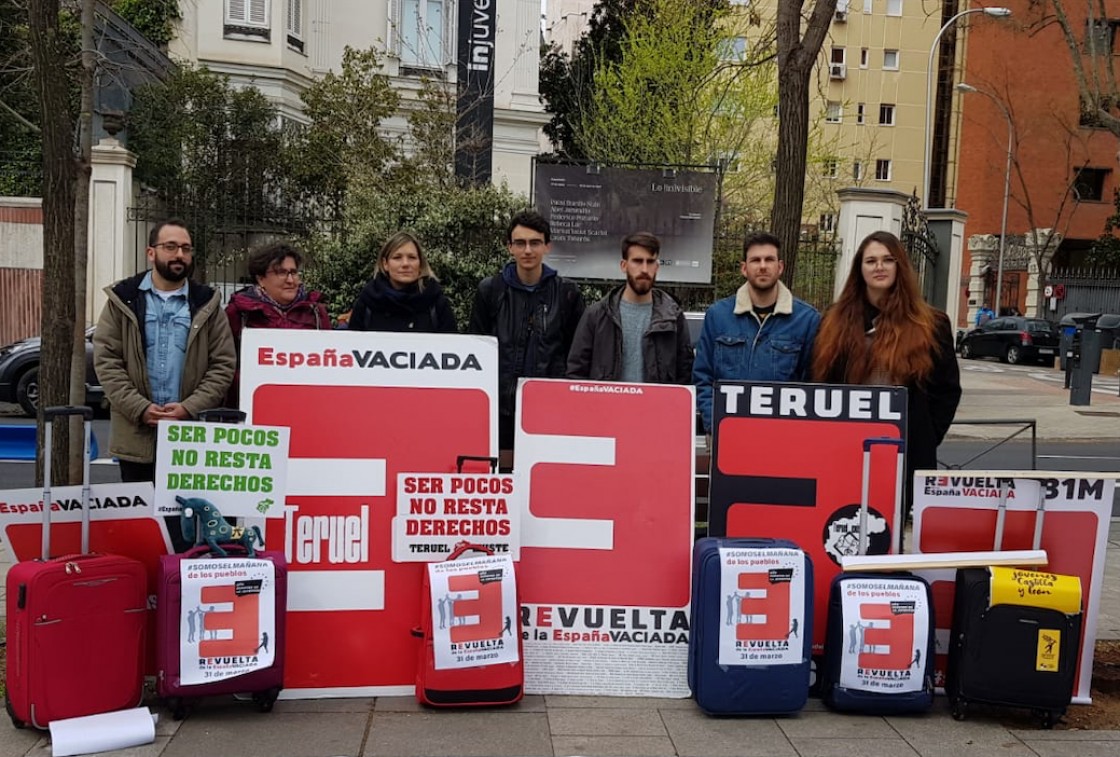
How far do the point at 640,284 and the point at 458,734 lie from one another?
2.37 metres

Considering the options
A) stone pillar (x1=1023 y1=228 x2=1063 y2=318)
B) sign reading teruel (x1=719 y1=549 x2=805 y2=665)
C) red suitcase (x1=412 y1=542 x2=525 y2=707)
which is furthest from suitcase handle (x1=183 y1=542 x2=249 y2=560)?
stone pillar (x1=1023 y1=228 x2=1063 y2=318)

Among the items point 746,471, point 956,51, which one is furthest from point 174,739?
point 956,51

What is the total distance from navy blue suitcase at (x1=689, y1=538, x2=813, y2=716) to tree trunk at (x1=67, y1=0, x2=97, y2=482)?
3334mm

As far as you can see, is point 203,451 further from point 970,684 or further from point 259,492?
point 970,684

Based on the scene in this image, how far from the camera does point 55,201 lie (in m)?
5.16

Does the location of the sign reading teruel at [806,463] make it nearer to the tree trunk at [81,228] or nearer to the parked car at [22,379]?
the tree trunk at [81,228]

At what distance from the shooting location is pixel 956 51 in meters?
54.8

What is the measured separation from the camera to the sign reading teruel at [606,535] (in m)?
4.55

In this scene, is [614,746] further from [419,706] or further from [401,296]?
[401,296]

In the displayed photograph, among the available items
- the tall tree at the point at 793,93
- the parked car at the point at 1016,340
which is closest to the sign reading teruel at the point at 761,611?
the tall tree at the point at 793,93

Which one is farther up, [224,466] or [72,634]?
[224,466]

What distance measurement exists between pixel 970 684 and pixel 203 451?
11.1ft

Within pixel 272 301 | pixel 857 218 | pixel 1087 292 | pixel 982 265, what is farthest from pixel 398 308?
pixel 982 265

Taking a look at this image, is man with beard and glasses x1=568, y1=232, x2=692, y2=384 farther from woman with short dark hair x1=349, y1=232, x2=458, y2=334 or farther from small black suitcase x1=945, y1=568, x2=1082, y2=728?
small black suitcase x1=945, y1=568, x2=1082, y2=728
